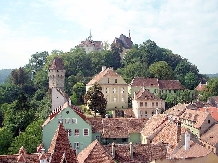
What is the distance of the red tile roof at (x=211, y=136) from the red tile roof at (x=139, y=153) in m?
18.4

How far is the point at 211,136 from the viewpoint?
52344 millimetres

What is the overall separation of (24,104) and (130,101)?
25.6 m

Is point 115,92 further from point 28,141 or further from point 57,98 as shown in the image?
point 28,141

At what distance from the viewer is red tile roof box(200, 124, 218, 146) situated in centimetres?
5047

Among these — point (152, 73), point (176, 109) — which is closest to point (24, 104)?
point (176, 109)

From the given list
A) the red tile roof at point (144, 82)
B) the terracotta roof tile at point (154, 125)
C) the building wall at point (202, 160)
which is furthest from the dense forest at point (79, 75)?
the building wall at point (202, 160)

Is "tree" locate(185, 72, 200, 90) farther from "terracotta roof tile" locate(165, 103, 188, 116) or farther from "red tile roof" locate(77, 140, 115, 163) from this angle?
"red tile roof" locate(77, 140, 115, 163)

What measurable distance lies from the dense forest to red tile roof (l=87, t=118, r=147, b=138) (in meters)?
15.1

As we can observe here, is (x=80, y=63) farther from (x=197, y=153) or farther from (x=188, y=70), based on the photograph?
(x=197, y=153)

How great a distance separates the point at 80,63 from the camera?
102 metres

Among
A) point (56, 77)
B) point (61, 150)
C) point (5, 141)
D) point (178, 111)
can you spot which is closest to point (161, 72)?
point (178, 111)

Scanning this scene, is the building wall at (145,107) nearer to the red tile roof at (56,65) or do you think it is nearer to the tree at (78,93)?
the tree at (78,93)

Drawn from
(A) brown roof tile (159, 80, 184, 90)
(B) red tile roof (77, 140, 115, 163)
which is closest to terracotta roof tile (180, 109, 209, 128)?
(A) brown roof tile (159, 80, 184, 90)

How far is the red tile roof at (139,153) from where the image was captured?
32312mm
